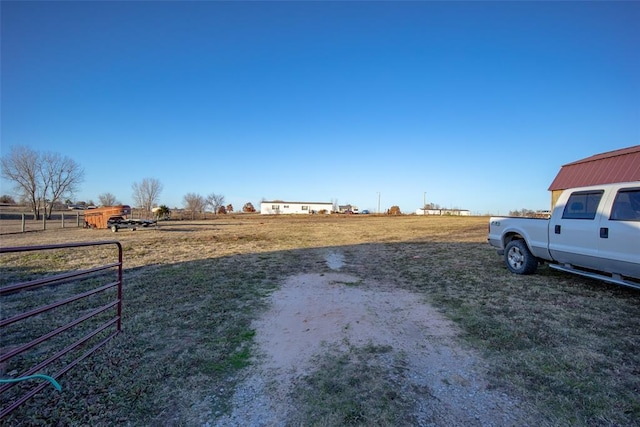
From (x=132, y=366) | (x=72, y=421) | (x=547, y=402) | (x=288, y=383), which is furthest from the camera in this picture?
(x=132, y=366)

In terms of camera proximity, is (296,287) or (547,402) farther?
(296,287)

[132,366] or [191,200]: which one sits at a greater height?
[191,200]

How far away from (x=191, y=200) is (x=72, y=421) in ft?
171

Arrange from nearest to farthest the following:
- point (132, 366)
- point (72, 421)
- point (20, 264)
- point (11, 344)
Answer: point (72, 421)
point (132, 366)
point (11, 344)
point (20, 264)

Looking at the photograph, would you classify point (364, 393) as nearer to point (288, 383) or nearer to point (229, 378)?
point (288, 383)

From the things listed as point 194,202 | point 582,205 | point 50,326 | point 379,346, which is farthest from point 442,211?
point 50,326

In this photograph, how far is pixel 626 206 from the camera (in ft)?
16.5

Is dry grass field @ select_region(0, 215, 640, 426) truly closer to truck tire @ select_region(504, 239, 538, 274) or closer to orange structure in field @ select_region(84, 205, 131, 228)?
truck tire @ select_region(504, 239, 538, 274)

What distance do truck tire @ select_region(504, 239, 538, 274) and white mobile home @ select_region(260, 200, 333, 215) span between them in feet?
277

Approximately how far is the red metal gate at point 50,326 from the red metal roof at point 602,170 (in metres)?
23.2

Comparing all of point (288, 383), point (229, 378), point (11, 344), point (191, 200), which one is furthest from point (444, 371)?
point (191, 200)

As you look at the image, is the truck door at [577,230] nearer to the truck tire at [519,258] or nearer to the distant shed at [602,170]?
the truck tire at [519,258]

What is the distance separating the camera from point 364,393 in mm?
2770

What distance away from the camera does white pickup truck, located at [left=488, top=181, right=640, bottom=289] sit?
16.1ft
